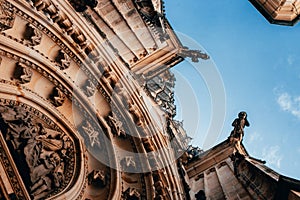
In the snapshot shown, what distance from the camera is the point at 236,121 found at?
15.3m

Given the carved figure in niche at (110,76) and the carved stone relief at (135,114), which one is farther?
the carved stone relief at (135,114)

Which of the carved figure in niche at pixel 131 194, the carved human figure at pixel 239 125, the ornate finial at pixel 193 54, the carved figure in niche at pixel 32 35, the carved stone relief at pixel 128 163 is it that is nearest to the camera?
the carved figure in niche at pixel 32 35

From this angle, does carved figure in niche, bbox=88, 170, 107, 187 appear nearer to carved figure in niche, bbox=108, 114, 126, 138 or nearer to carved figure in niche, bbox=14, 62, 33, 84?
carved figure in niche, bbox=108, 114, 126, 138

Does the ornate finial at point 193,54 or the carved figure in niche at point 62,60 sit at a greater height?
the ornate finial at point 193,54

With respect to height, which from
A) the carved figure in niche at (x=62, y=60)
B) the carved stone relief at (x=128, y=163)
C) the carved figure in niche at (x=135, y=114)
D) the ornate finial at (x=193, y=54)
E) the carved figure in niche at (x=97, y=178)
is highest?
the ornate finial at (x=193, y=54)

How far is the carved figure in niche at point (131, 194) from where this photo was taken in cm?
905

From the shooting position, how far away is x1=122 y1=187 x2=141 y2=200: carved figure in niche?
9.05 metres

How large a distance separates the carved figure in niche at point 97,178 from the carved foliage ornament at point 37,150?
1.80ft

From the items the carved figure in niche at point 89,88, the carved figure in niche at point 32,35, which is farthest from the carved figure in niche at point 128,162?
the carved figure in niche at point 32,35

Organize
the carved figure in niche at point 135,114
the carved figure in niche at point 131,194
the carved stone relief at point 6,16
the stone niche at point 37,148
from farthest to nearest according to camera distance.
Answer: the carved figure in niche at point 135,114 → the carved figure in niche at point 131,194 → the carved stone relief at point 6,16 → the stone niche at point 37,148

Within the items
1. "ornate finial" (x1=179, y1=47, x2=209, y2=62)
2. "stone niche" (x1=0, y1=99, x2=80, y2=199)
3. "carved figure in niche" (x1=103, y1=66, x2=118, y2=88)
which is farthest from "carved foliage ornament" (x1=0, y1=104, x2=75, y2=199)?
"ornate finial" (x1=179, y1=47, x2=209, y2=62)

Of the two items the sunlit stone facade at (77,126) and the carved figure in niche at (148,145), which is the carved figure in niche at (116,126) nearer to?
the sunlit stone facade at (77,126)

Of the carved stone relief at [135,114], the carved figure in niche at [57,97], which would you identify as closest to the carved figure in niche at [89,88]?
the carved figure in niche at [57,97]

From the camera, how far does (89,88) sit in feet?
31.9
